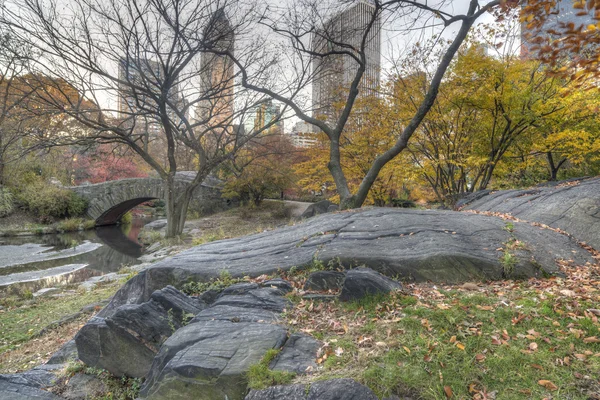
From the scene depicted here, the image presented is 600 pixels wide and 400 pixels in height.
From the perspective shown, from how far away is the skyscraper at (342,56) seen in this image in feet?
29.4

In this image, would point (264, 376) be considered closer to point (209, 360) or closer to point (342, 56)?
point (209, 360)

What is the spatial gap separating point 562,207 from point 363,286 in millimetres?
5777

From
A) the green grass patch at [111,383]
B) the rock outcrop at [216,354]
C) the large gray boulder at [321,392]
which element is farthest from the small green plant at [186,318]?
the large gray boulder at [321,392]

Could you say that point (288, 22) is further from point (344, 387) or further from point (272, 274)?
point (344, 387)

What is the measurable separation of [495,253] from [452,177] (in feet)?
26.3

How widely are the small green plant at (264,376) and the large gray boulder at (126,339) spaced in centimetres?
135

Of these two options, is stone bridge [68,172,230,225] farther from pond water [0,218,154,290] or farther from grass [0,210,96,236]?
pond water [0,218,154,290]

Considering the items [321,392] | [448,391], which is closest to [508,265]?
[448,391]

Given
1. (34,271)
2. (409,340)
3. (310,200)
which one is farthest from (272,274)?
(310,200)

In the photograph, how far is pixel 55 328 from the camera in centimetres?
573

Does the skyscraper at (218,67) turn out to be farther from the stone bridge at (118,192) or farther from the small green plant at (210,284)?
the stone bridge at (118,192)

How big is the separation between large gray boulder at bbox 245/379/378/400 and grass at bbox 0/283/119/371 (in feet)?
13.9

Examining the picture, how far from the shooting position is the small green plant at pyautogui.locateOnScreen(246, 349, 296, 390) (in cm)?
246

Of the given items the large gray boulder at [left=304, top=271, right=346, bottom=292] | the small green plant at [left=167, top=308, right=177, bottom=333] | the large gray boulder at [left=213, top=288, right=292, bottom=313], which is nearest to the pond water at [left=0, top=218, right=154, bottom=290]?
the small green plant at [left=167, top=308, right=177, bottom=333]
